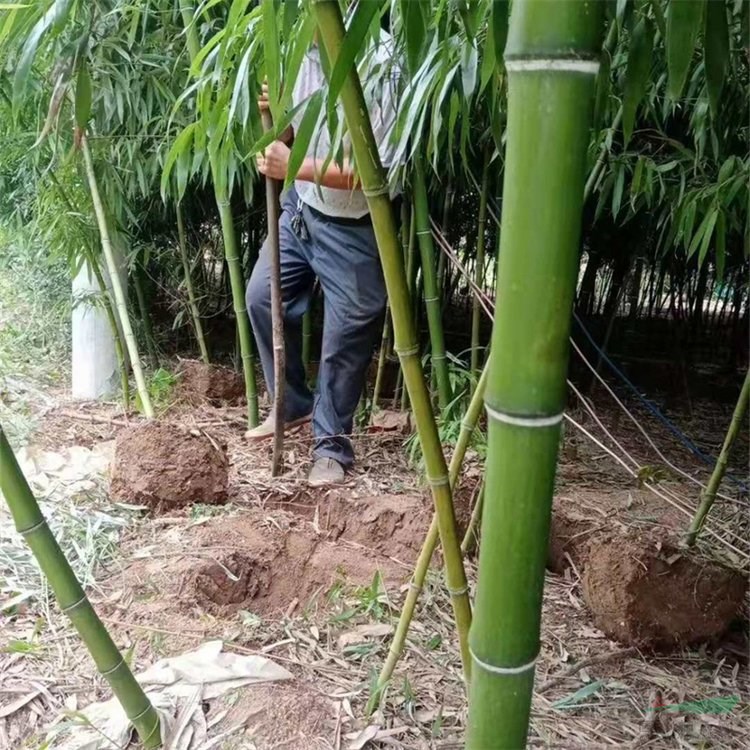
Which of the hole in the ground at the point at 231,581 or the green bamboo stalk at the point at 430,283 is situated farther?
the green bamboo stalk at the point at 430,283

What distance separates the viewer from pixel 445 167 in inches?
87.7

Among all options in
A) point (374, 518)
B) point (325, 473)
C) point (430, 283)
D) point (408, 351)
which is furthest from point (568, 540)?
point (408, 351)

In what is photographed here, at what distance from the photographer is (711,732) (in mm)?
1159

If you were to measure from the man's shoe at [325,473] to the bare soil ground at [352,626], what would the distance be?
3 centimetres

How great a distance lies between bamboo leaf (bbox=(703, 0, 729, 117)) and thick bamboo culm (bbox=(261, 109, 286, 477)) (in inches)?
40.1

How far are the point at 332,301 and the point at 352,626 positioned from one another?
0.97 metres

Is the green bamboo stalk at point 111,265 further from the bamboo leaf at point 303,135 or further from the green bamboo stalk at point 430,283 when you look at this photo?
the bamboo leaf at point 303,135

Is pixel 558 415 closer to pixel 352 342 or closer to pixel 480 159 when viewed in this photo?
pixel 352 342

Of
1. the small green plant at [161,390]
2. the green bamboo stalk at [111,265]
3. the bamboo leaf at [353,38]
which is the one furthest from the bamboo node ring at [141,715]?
the small green plant at [161,390]

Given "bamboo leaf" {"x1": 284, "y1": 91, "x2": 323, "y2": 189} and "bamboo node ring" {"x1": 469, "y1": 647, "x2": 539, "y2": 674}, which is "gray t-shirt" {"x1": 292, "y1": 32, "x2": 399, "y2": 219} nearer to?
"bamboo leaf" {"x1": 284, "y1": 91, "x2": 323, "y2": 189}

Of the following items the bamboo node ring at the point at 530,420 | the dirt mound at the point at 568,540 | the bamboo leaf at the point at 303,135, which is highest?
A: the bamboo leaf at the point at 303,135

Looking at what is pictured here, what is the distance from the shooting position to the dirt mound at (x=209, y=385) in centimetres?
283

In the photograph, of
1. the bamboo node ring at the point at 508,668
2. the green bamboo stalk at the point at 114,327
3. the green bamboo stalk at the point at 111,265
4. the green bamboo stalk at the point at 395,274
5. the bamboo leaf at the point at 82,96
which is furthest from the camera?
the green bamboo stalk at the point at 114,327

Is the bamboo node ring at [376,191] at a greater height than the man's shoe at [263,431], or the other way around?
the bamboo node ring at [376,191]
